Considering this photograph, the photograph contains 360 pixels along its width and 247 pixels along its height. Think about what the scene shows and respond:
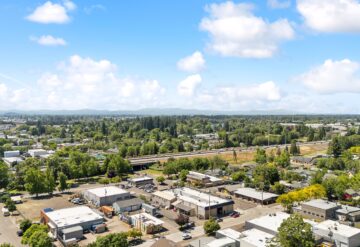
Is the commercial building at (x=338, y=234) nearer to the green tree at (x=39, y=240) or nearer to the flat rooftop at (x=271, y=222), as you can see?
the flat rooftop at (x=271, y=222)

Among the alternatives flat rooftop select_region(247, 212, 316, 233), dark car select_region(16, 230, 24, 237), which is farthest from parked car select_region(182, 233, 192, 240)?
dark car select_region(16, 230, 24, 237)

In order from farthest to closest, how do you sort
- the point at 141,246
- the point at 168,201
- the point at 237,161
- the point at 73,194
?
the point at 237,161 → the point at 73,194 → the point at 168,201 → the point at 141,246

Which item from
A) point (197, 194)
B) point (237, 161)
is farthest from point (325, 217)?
point (237, 161)

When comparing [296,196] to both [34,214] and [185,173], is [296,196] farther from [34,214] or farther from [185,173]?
[34,214]

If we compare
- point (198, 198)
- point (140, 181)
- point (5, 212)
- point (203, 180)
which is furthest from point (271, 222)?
point (5, 212)

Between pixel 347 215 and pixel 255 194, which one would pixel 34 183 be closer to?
pixel 255 194

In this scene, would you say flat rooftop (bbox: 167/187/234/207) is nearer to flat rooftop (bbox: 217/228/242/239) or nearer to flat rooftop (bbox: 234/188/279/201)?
flat rooftop (bbox: 234/188/279/201)

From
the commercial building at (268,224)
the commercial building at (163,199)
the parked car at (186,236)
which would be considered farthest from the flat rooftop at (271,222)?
the commercial building at (163,199)
